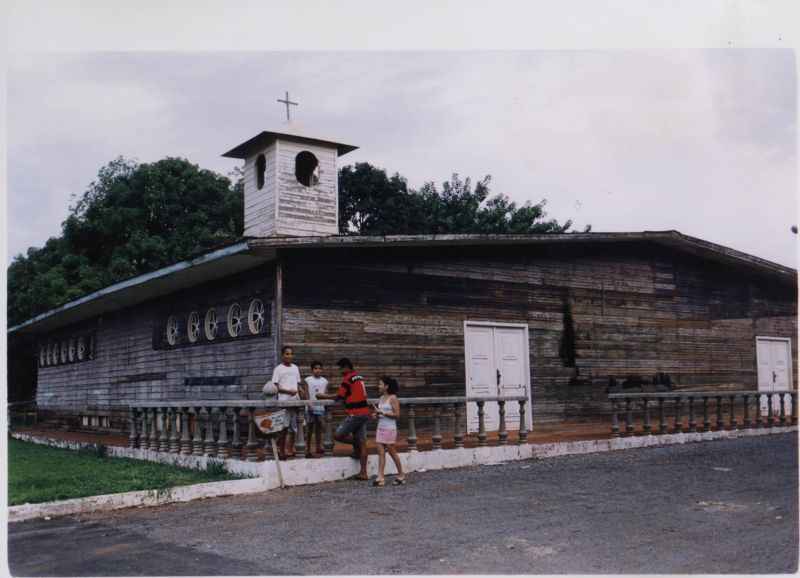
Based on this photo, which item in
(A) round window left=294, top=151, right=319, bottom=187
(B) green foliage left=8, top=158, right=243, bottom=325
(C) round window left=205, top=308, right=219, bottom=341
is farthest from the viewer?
(B) green foliage left=8, top=158, right=243, bottom=325

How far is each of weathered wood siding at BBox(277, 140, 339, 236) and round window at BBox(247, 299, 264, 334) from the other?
5.58ft

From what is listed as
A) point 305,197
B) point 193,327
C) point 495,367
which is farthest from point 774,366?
point 193,327

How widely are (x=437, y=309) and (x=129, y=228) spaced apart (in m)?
26.6

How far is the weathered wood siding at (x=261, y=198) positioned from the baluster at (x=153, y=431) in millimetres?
3464

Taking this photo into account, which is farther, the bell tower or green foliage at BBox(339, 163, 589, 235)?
green foliage at BBox(339, 163, 589, 235)

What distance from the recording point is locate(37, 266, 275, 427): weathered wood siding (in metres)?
14.6

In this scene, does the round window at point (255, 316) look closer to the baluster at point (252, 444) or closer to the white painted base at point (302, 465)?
the white painted base at point (302, 465)

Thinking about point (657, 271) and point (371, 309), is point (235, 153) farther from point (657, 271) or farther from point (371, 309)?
Result: point (657, 271)

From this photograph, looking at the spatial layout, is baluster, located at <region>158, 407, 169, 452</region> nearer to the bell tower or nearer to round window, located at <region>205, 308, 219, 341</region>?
round window, located at <region>205, 308, 219, 341</region>

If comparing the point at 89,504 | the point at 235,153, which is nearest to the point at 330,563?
the point at 89,504

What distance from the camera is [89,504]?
9859mm

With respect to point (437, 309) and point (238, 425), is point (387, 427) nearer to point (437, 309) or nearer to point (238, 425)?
point (238, 425)

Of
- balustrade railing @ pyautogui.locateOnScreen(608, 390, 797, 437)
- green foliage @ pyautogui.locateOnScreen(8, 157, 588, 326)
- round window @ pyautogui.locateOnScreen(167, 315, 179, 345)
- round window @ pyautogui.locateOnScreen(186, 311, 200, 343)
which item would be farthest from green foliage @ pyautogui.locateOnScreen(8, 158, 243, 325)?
balustrade railing @ pyautogui.locateOnScreen(608, 390, 797, 437)

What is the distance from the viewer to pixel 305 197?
635 inches
